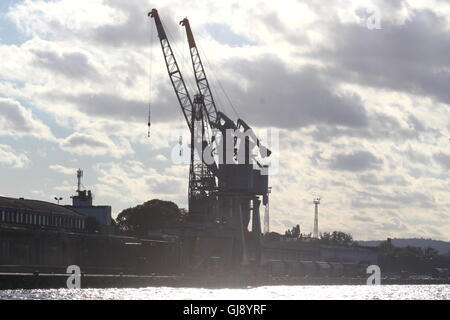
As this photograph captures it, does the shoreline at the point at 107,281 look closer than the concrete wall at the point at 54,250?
Yes

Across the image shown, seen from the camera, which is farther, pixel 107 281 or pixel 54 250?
pixel 54 250

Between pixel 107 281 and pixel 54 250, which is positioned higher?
pixel 54 250

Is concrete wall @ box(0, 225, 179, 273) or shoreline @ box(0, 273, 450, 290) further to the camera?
concrete wall @ box(0, 225, 179, 273)

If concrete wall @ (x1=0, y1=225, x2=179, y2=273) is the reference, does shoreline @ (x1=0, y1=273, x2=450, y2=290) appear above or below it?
below

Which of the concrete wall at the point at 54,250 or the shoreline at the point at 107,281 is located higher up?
the concrete wall at the point at 54,250
